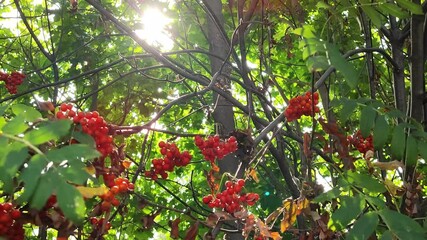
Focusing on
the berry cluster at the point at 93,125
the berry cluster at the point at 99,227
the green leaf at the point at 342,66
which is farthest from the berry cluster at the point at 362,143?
the berry cluster at the point at 93,125

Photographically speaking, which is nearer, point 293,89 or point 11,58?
point 293,89

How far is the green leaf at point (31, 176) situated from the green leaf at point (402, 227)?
994 mm

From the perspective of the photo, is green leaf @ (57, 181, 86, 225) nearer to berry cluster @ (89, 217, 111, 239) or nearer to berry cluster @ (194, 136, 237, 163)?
berry cluster @ (89, 217, 111, 239)

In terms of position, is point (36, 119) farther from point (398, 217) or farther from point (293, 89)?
point (293, 89)

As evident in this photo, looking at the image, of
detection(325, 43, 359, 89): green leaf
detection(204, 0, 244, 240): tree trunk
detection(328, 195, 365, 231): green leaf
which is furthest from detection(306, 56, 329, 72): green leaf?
detection(204, 0, 244, 240): tree trunk

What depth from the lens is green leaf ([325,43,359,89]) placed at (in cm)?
158

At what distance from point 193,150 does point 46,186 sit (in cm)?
651

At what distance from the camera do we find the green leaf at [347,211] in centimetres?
166

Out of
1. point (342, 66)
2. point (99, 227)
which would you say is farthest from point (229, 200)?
point (342, 66)

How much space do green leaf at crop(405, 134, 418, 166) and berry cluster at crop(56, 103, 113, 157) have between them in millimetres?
1055

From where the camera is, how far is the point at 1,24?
7.87 m

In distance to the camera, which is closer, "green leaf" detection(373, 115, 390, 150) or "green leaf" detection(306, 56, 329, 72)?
"green leaf" detection(306, 56, 329, 72)

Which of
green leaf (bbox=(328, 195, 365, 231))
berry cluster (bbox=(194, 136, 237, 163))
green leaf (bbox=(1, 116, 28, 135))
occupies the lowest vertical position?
green leaf (bbox=(328, 195, 365, 231))

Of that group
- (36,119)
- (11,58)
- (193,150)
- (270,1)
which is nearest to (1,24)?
(11,58)
